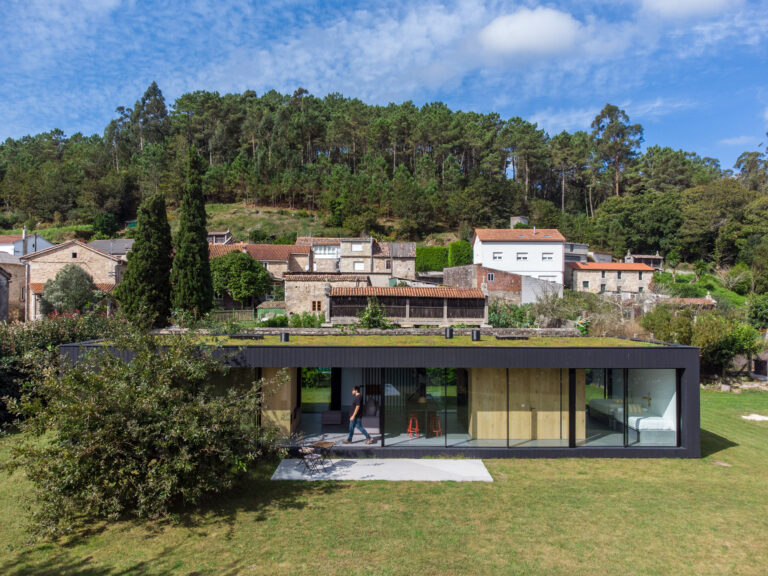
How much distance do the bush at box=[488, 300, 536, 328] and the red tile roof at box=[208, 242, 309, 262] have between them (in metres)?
21.0

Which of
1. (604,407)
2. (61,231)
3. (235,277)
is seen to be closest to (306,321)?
(235,277)

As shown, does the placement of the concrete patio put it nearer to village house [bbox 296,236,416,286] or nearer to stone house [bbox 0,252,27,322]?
village house [bbox 296,236,416,286]

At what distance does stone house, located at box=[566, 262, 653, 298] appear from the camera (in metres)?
47.8

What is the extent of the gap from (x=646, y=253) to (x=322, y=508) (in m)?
61.7

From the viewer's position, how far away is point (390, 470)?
10.5 metres

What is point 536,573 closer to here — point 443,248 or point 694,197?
point 443,248

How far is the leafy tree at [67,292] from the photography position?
31.8 metres

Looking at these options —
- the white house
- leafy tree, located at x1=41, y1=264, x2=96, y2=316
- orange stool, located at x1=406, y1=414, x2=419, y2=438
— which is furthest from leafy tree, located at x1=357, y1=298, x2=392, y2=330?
the white house

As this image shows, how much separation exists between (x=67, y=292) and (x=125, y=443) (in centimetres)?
3029

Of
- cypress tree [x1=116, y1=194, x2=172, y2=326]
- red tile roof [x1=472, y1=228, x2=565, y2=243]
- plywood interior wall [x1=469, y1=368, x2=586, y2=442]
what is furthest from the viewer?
red tile roof [x1=472, y1=228, x2=565, y2=243]

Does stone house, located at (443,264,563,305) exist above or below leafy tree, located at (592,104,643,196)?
below

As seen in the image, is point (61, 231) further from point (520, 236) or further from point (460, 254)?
point (520, 236)

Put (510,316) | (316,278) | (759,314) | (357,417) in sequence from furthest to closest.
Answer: (759,314) → (316,278) → (510,316) → (357,417)

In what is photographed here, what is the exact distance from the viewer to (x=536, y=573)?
21.2 ft
